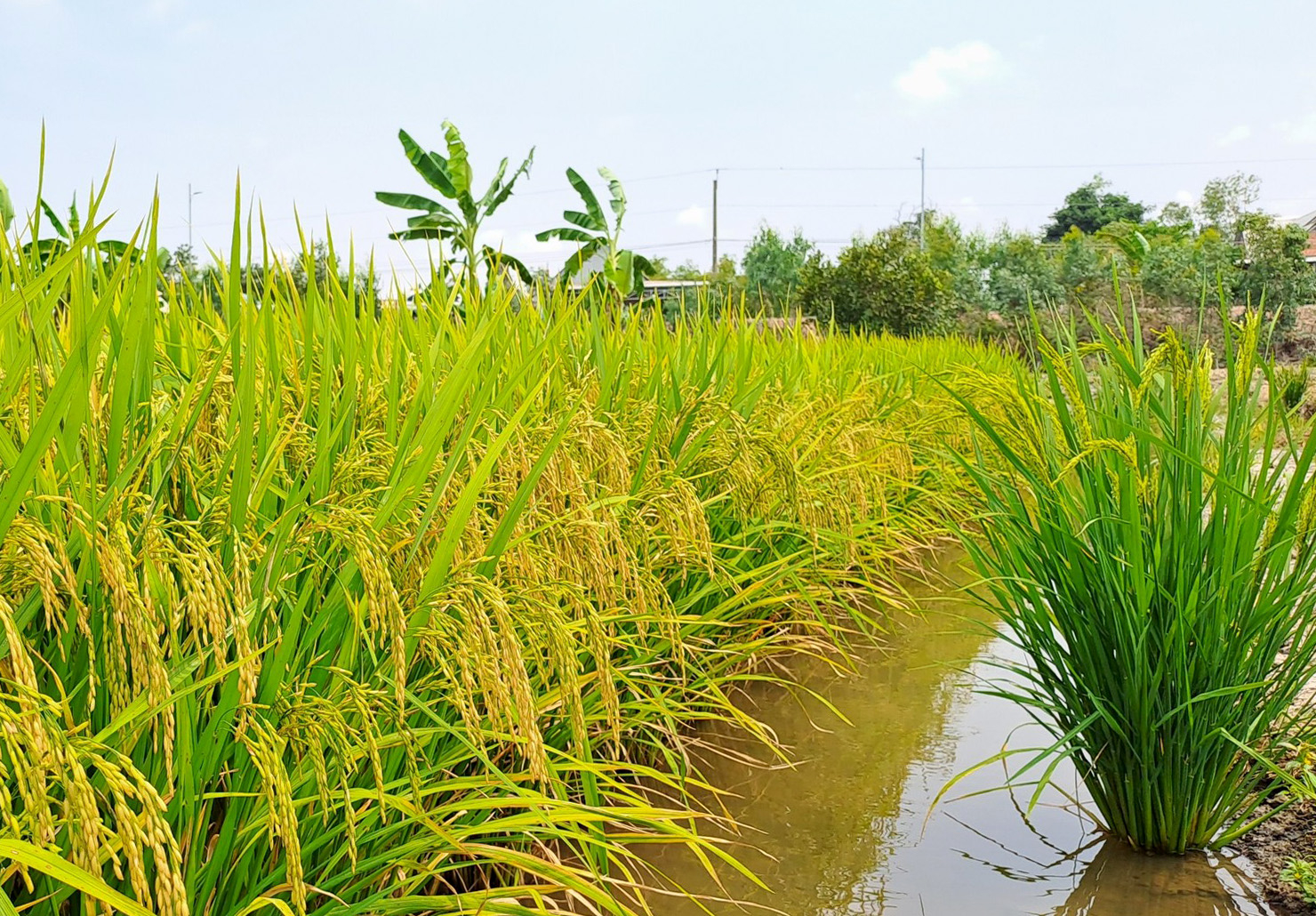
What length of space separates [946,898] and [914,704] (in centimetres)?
138

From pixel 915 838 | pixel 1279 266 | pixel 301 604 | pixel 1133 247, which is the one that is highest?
pixel 1133 247

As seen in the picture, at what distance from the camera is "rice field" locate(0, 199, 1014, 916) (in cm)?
109

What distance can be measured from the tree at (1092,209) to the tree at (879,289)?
58.6 m

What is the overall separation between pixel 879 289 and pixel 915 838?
58.3 feet

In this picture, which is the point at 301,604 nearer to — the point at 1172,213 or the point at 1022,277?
the point at 1022,277

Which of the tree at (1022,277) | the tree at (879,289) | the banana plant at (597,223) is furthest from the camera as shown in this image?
the tree at (1022,277)

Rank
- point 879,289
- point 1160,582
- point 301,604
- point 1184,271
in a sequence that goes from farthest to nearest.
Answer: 1. point 1184,271
2. point 879,289
3. point 1160,582
4. point 301,604

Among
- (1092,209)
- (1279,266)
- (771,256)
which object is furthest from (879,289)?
(1092,209)

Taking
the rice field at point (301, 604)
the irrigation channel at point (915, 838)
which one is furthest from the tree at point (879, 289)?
the rice field at point (301, 604)

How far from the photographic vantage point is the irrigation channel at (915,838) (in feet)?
8.55

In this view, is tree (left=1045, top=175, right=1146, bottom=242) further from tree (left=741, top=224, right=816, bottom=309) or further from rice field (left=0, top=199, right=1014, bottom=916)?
rice field (left=0, top=199, right=1014, bottom=916)

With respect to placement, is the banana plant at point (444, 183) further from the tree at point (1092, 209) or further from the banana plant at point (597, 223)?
the tree at point (1092, 209)

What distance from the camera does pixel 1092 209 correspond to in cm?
7519

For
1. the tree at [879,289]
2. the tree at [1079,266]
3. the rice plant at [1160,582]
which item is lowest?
the rice plant at [1160,582]
